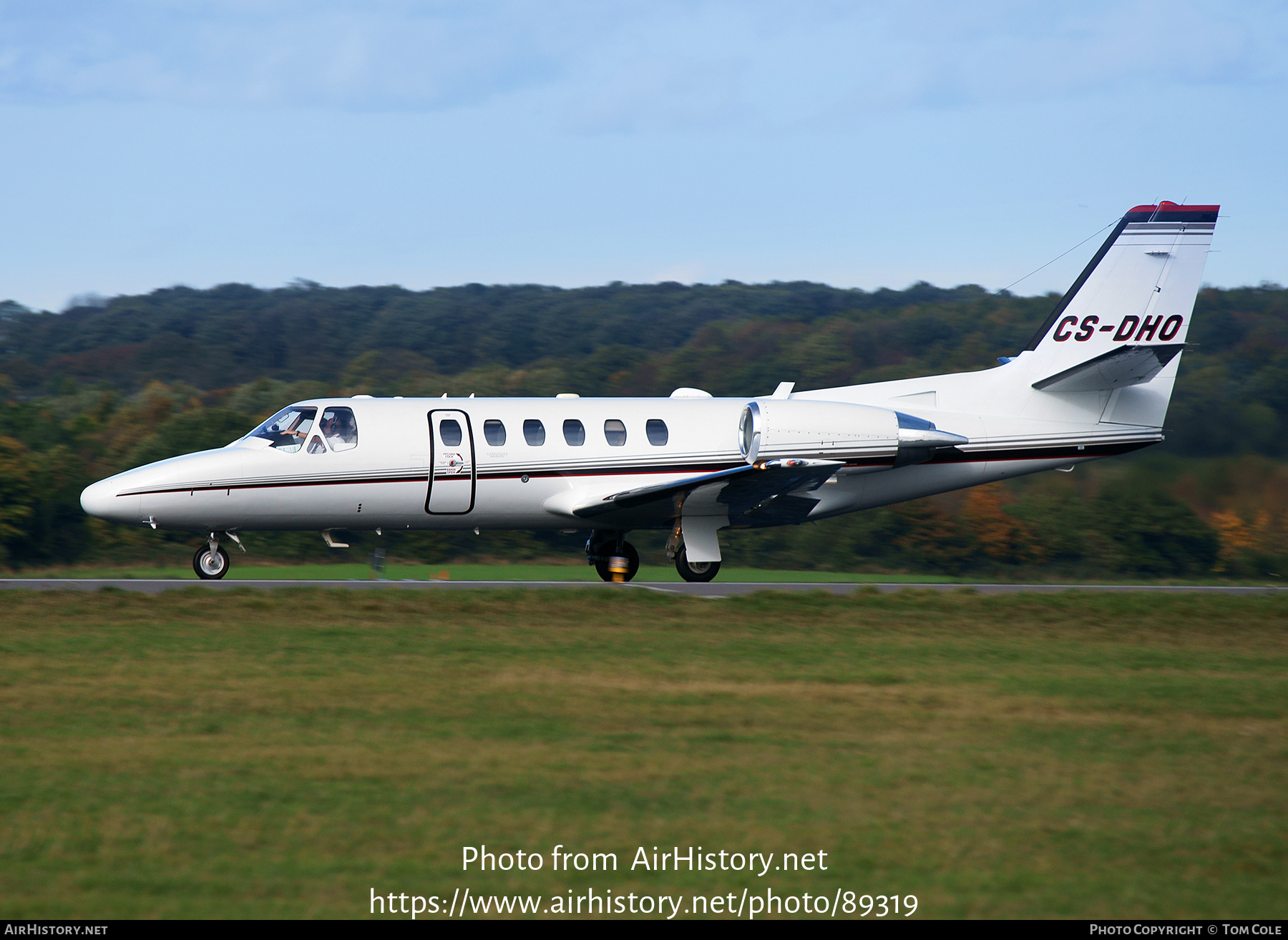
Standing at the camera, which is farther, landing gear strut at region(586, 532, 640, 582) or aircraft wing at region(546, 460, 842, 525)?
landing gear strut at region(586, 532, 640, 582)

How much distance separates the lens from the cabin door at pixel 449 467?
61.3ft

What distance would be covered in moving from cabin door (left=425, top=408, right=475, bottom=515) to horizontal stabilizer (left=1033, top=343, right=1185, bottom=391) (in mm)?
9615

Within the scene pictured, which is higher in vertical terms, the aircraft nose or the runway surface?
the aircraft nose

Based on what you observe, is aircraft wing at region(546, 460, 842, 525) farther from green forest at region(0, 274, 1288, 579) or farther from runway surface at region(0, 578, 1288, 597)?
green forest at region(0, 274, 1288, 579)

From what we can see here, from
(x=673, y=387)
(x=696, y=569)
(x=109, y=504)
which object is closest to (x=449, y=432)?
(x=696, y=569)

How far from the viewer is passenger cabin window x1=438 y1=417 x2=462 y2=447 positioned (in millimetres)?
18781

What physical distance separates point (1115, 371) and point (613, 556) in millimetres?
8853

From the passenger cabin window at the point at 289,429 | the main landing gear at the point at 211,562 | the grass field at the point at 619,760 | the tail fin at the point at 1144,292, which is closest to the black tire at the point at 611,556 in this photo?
the passenger cabin window at the point at 289,429

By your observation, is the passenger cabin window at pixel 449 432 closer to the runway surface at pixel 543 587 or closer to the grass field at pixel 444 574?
the runway surface at pixel 543 587

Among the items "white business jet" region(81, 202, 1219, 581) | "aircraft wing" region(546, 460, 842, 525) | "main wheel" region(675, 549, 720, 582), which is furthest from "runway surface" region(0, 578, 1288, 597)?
"aircraft wing" region(546, 460, 842, 525)

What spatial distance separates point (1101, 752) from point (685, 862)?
3.82 metres

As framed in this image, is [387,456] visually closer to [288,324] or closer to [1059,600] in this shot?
[1059,600]

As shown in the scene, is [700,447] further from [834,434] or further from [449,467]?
[449,467]

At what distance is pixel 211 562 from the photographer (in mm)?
18453
